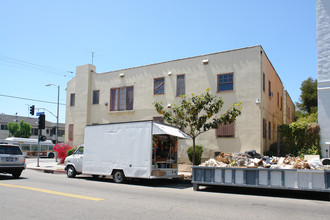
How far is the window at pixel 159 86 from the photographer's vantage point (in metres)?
23.2

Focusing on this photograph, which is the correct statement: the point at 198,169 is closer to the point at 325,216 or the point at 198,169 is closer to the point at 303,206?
the point at 303,206

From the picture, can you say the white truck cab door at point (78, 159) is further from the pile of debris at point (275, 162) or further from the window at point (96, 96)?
the window at point (96, 96)

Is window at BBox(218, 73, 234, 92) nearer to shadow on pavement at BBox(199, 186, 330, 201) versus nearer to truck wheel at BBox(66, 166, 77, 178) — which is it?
shadow on pavement at BBox(199, 186, 330, 201)

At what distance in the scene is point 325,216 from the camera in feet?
23.6

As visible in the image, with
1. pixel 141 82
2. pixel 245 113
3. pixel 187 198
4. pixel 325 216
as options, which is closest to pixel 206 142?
pixel 245 113

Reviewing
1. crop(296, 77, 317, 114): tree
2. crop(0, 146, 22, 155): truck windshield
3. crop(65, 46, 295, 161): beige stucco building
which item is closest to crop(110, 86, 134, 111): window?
crop(65, 46, 295, 161): beige stucco building

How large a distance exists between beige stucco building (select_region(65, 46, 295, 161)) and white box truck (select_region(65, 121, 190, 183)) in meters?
5.89

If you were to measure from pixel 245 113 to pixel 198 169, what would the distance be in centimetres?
863

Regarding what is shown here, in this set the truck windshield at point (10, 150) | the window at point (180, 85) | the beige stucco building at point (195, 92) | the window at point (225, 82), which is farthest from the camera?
the window at point (180, 85)

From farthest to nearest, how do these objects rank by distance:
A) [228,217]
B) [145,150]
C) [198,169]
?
[145,150] < [198,169] < [228,217]

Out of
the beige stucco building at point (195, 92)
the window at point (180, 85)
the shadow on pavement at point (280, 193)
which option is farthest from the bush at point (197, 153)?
the shadow on pavement at point (280, 193)

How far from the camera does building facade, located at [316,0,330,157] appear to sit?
55.8 feet

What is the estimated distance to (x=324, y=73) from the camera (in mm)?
17156

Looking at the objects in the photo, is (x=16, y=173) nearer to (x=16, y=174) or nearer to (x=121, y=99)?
(x=16, y=174)
